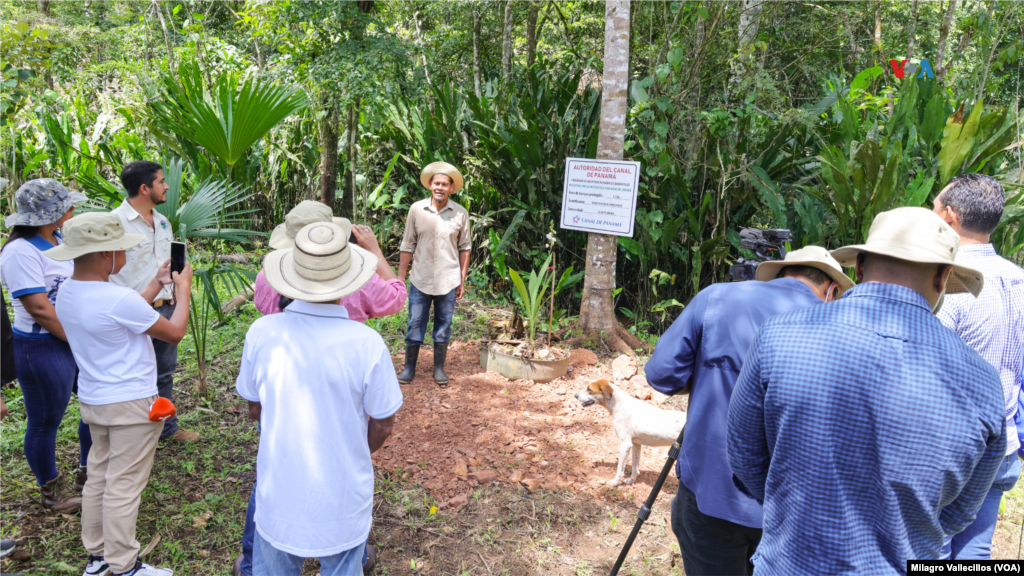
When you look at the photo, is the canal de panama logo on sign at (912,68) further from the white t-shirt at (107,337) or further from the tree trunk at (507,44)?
the white t-shirt at (107,337)

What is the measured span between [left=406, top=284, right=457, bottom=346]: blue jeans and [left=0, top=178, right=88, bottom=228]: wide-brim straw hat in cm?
247

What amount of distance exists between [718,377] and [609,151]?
4007 millimetres

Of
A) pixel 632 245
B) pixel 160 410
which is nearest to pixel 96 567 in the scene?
pixel 160 410

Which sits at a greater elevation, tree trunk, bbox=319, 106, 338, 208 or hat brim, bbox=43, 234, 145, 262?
tree trunk, bbox=319, 106, 338, 208

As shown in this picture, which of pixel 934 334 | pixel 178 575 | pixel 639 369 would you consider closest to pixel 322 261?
pixel 934 334

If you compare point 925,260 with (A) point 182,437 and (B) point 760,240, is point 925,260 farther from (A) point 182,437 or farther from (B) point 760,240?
(A) point 182,437

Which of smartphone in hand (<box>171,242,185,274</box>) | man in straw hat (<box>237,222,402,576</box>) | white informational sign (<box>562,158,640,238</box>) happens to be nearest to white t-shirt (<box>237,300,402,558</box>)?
man in straw hat (<box>237,222,402,576</box>)

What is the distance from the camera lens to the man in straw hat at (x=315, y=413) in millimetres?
1794

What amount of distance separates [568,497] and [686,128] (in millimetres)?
4253

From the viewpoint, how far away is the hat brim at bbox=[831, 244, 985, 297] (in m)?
1.39

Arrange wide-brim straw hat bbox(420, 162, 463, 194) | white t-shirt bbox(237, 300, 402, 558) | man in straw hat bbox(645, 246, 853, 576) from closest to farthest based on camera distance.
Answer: white t-shirt bbox(237, 300, 402, 558)
man in straw hat bbox(645, 246, 853, 576)
wide-brim straw hat bbox(420, 162, 463, 194)

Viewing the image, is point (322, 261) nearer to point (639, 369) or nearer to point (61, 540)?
point (61, 540)

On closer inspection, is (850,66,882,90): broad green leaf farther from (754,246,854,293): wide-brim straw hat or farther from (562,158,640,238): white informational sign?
(754,246,854,293): wide-brim straw hat

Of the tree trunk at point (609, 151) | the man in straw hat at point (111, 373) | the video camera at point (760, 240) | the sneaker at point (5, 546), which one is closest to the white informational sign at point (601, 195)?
the tree trunk at point (609, 151)
